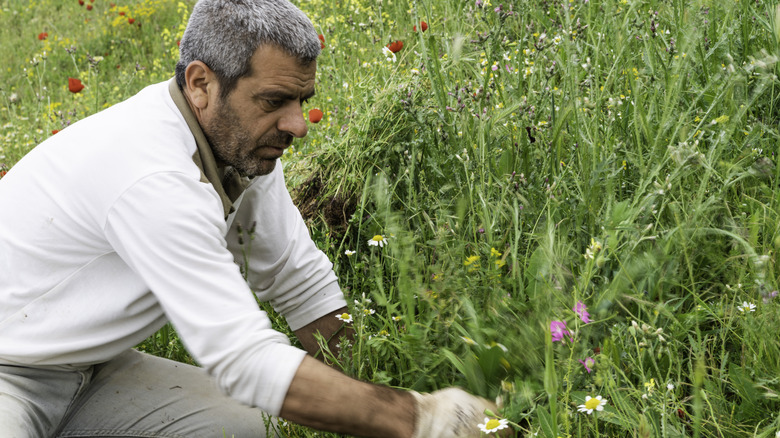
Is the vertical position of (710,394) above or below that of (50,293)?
below

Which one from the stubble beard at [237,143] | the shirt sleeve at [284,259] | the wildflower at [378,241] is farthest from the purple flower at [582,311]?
the shirt sleeve at [284,259]

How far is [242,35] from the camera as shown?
1891mm

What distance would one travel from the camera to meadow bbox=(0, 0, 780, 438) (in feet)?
5.34

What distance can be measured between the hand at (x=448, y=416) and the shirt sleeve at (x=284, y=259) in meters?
0.86

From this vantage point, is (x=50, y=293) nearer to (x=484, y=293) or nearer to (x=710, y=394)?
(x=484, y=293)

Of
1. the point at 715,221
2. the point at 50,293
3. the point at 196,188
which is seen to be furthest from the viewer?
the point at 715,221

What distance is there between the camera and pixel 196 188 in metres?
1.79

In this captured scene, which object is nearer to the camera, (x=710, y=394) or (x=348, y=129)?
(x=710, y=394)

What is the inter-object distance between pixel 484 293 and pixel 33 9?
7.75 meters

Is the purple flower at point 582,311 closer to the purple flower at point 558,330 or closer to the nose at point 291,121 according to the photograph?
the purple flower at point 558,330

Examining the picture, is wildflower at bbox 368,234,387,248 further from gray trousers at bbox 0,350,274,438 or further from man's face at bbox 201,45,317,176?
gray trousers at bbox 0,350,274,438

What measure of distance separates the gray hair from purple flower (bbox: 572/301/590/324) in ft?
2.92

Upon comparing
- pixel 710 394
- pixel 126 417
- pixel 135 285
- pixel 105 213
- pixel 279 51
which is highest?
pixel 279 51

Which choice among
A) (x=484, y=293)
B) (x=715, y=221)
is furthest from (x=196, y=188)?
(x=715, y=221)
